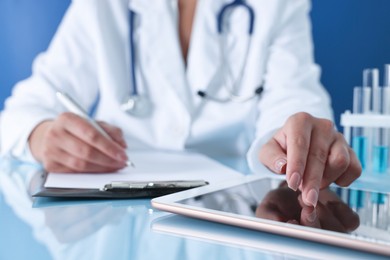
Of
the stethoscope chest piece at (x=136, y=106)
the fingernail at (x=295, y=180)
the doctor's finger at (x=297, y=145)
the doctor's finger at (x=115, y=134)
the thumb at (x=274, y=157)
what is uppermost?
the doctor's finger at (x=297, y=145)

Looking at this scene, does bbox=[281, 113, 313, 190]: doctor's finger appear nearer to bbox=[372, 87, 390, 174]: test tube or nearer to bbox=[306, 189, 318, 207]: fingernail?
bbox=[306, 189, 318, 207]: fingernail

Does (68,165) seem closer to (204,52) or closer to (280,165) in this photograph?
(280,165)

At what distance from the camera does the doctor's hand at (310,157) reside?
45 centimetres

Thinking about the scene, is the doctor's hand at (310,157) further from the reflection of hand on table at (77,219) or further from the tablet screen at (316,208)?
the reflection of hand on table at (77,219)

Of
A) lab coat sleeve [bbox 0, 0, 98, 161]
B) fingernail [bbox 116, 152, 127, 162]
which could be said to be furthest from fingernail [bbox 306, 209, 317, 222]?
lab coat sleeve [bbox 0, 0, 98, 161]

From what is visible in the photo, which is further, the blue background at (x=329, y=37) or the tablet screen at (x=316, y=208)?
the blue background at (x=329, y=37)

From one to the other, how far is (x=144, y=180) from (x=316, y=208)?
249 mm

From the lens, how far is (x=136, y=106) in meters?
1.09

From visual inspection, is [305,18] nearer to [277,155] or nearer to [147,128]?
[147,128]

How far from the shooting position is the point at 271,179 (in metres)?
0.60

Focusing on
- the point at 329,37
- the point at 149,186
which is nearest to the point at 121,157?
the point at 149,186

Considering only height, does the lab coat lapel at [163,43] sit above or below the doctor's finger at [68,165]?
above

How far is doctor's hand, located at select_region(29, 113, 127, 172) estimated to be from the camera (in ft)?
2.15

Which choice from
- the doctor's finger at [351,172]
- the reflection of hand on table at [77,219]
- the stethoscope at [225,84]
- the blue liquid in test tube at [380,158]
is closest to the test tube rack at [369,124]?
the blue liquid in test tube at [380,158]
